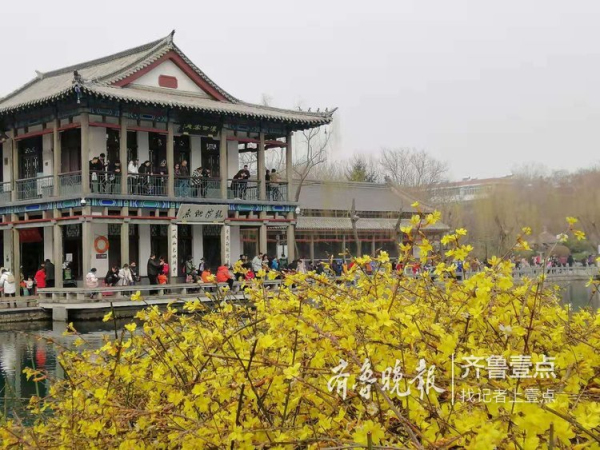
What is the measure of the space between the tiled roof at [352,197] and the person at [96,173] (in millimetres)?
14499

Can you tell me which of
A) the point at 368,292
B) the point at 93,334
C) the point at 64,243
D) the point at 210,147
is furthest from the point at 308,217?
the point at 368,292

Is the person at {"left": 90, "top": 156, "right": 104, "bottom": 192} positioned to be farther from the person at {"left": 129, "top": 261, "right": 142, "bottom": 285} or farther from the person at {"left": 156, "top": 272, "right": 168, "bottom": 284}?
the person at {"left": 156, "top": 272, "right": 168, "bottom": 284}

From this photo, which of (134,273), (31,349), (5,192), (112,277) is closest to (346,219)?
(134,273)

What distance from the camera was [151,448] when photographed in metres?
3.07

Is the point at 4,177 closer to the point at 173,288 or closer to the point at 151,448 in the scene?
the point at 173,288

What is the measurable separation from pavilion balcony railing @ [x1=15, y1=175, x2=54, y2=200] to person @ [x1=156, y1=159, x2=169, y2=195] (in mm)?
2975

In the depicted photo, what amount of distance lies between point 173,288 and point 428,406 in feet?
55.0

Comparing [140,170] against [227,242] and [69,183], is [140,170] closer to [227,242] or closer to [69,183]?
[69,183]

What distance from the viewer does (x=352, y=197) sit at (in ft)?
120

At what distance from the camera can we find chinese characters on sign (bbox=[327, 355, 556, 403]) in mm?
2375

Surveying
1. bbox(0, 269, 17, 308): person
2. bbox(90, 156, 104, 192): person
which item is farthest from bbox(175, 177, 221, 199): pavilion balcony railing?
bbox(0, 269, 17, 308): person

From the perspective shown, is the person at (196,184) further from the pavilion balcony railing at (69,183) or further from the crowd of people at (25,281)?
the crowd of people at (25,281)

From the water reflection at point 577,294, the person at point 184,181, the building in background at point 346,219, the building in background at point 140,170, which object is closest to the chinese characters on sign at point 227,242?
the building in background at point 140,170

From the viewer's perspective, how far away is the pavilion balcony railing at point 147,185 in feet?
66.5
